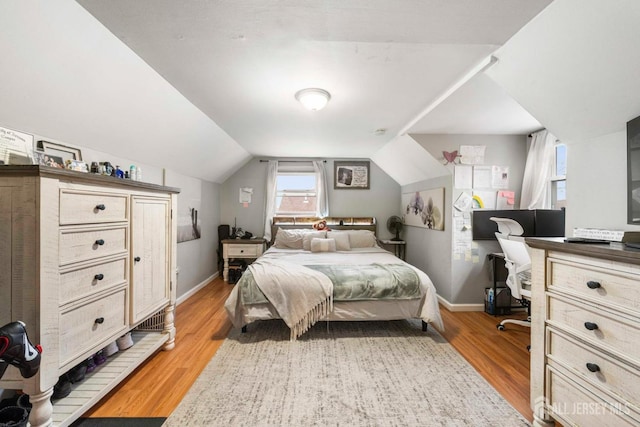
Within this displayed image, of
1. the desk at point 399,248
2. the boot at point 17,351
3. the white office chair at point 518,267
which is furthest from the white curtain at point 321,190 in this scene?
the boot at point 17,351

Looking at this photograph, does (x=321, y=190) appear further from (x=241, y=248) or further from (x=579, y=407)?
(x=579, y=407)

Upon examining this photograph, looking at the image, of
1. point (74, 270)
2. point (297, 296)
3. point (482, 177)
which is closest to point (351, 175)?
point (482, 177)

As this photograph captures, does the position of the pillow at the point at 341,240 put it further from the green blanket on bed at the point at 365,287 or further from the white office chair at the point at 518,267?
the white office chair at the point at 518,267

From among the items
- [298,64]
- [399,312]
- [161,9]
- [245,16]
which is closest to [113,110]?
[161,9]

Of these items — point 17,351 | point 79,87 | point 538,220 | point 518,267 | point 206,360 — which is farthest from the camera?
point 538,220

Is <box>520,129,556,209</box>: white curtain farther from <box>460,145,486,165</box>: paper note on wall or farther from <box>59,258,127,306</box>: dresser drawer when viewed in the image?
<box>59,258,127,306</box>: dresser drawer

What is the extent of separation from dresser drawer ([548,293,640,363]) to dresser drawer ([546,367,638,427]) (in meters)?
0.23

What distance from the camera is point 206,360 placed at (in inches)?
85.4

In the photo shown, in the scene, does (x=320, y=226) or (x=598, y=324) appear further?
(x=320, y=226)

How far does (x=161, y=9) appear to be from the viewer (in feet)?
4.33

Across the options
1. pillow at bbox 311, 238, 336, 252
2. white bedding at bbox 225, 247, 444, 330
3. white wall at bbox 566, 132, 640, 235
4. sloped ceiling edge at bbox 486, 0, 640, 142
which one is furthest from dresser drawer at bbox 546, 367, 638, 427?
pillow at bbox 311, 238, 336, 252

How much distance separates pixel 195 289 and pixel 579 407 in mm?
4183

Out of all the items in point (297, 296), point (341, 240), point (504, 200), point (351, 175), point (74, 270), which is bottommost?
point (297, 296)

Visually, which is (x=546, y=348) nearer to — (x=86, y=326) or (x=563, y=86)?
(x=563, y=86)
